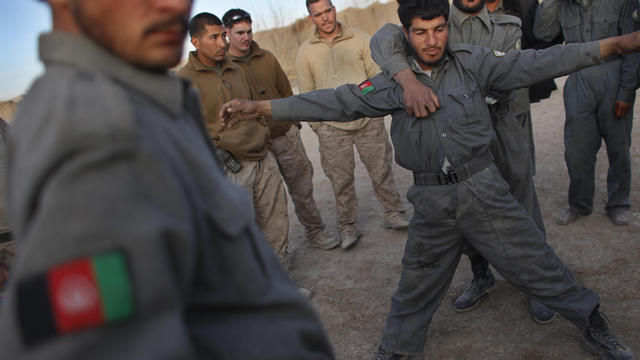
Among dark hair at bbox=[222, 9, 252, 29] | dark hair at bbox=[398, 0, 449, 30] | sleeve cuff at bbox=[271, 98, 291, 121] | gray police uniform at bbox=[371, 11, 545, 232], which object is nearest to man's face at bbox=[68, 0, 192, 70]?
sleeve cuff at bbox=[271, 98, 291, 121]

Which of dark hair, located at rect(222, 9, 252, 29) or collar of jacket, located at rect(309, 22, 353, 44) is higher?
dark hair, located at rect(222, 9, 252, 29)

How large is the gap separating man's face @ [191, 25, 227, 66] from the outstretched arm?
48.0 inches

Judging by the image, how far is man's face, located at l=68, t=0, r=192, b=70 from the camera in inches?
29.3

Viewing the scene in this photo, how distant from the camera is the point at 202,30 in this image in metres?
3.56

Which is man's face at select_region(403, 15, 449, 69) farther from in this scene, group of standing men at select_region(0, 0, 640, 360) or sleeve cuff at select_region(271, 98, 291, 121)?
group of standing men at select_region(0, 0, 640, 360)

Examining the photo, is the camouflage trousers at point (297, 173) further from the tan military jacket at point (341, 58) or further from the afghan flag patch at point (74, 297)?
the afghan flag patch at point (74, 297)

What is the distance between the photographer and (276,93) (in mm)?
4215

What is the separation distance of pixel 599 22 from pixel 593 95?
0.54 metres

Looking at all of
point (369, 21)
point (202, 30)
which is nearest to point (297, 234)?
point (202, 30)

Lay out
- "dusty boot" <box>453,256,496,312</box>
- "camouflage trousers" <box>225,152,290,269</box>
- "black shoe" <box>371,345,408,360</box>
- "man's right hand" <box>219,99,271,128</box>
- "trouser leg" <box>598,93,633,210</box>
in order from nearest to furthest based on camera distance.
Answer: "man's right hand" <box>219,99,271,128</box> → "black shoe" <box>371,345,408,360</box> → "dusty boot" <box>453,256,496,312</box> → "camouflage trousers" <box>225,152,290,269</box> → "trouser leg" <box>598,93,633,210</box>

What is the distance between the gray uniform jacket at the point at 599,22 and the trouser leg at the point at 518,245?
6.66ft

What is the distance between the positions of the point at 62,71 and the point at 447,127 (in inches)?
74.3

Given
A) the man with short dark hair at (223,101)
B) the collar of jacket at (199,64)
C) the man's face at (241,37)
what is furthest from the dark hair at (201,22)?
the man's face at (241,37)

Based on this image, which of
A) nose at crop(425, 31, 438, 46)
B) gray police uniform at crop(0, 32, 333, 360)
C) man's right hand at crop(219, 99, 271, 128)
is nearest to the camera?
gray police uniform at crop(0, 32, 333, 360)
